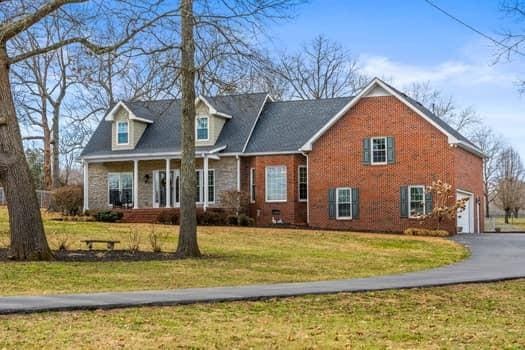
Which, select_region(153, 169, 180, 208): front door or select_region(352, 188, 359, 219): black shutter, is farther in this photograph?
select_region(153, 169, 180, 208): front door

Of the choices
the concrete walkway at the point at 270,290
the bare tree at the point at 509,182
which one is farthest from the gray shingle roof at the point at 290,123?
the bare tree at the point at 509,182

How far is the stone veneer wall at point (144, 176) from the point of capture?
33094 millimetres

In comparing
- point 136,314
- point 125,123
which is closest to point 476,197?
point 125,123

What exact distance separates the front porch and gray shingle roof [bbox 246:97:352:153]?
1743 mm

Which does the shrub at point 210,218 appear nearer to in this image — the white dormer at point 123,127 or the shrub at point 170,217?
the shrub at point 170,217

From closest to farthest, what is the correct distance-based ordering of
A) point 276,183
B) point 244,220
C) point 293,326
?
1. point 293,326
2. point 244,220
3. point 276,183

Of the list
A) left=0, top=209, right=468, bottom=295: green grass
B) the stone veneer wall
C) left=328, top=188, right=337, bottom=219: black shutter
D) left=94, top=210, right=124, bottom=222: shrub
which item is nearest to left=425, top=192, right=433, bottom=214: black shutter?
left=0, top=209, right=468, bottom=295: green grass

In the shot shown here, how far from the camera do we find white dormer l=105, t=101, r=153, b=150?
34.8 metres

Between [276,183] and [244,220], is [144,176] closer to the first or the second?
[276,183]

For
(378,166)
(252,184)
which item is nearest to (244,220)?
(252,184)

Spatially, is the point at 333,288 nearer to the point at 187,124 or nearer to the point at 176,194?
the point at 187,124

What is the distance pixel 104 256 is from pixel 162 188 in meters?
16.5

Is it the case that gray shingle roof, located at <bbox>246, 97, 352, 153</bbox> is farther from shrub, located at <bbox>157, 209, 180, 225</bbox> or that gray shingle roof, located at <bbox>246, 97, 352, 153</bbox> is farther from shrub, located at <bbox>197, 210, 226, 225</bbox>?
shrub, located at <bbox>157, 209, 180, 225</bbox>

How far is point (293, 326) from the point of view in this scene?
9055mm
